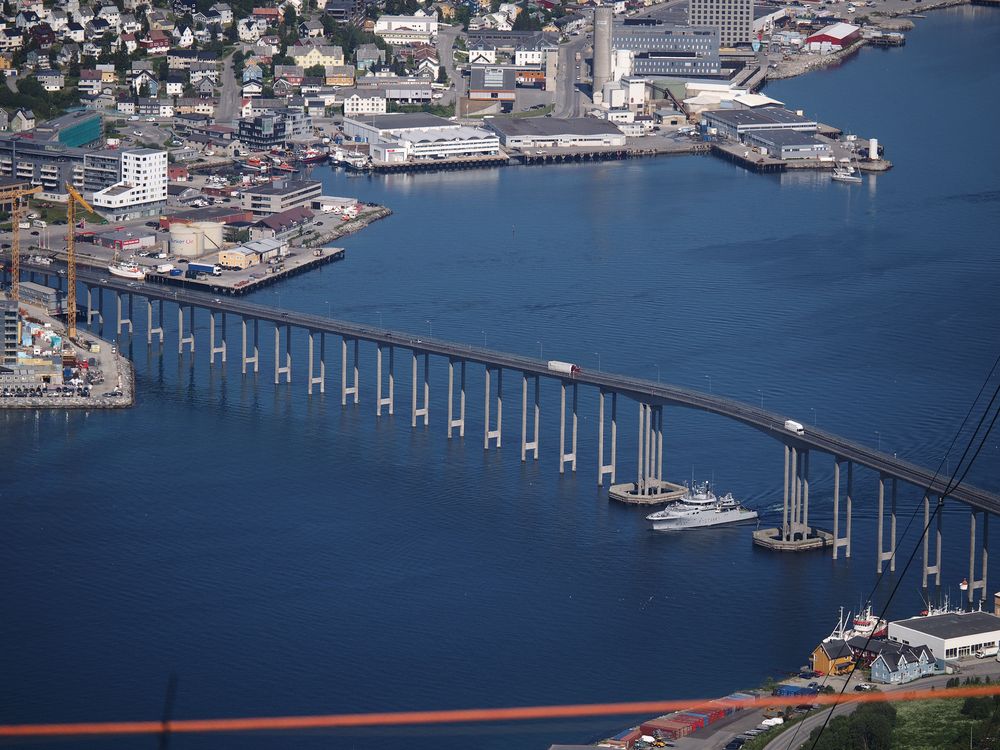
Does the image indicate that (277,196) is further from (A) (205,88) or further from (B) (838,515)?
(B) (838,515)

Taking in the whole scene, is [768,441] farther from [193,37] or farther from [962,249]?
Result: [193,37]

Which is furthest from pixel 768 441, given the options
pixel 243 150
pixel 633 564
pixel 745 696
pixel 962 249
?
pixel 243 150

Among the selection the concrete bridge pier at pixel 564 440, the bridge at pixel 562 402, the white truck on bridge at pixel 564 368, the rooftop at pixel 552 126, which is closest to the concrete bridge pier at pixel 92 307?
the bridge at pixel 562 402

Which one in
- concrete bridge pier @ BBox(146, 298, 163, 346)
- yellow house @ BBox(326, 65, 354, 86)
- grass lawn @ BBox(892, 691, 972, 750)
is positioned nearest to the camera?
grass lawn @ BBox(892, 691, 972, 750)

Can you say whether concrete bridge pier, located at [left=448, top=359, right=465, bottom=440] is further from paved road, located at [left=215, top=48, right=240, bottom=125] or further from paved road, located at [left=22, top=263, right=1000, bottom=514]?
paved road, located at [left=215, top=48, right=240, bottom=125]

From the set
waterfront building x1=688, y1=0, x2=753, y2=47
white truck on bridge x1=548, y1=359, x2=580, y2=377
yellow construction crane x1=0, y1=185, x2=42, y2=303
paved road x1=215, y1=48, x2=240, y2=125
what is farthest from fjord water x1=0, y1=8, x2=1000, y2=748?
waterfront building x1=688, y1=0, x2=753, y2=47
